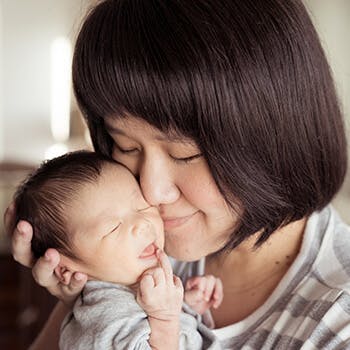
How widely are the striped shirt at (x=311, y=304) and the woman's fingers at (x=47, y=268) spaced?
313 millimetres

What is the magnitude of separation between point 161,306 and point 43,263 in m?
0.23

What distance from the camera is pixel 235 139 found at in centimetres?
120

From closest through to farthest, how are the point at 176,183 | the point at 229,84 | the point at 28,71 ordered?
the point at 229,84 < the point at 176,183 < the point at 28,71

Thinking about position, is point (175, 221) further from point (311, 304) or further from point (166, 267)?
point (311, 304)

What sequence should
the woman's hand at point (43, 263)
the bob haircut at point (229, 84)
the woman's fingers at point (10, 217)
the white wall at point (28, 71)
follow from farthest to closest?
1. the white wall at point (28, 71)
2. the woman's fingers at point (10, 217)
3. the woman's hand at point (43, 263)
4. the bob haircut at point (229, 84)

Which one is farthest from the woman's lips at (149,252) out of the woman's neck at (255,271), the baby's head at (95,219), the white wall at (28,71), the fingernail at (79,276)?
the white wall at (28,71)

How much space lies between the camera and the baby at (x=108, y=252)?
1.18 m

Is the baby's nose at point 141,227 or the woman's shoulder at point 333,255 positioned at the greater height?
the baby's nose at point 141,227

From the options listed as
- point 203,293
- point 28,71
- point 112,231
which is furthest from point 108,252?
point 28,71

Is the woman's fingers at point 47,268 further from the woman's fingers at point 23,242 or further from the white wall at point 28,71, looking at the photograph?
the white wall at point 28,71

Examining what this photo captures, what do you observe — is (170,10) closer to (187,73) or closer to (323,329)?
(187,73)

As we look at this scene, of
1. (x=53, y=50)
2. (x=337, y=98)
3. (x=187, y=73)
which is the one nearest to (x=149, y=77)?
(x=187, y=73)

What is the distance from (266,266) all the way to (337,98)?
1.14ft

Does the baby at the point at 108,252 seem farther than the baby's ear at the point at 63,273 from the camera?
No
